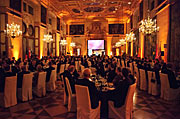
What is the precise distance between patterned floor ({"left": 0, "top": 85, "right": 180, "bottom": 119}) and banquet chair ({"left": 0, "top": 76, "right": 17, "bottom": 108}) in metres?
0.20

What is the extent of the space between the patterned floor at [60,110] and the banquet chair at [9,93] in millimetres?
205

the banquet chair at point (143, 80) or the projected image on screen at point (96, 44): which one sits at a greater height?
the projected image on screen at point (96, 44)

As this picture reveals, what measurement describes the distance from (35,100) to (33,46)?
36.1ft

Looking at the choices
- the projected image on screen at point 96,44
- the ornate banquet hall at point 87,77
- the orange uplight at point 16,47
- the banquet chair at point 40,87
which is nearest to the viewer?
the ornate banquet hall at point 87,77

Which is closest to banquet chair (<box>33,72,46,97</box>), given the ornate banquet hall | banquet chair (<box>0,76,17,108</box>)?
the ornate banquet hall

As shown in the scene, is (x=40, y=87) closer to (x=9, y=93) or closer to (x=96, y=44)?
(x=9, y=93)

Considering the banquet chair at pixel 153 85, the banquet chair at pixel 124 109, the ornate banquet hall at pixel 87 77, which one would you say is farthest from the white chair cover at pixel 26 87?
the banquet chair at pixel 153 85

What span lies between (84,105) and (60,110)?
4.63 feet

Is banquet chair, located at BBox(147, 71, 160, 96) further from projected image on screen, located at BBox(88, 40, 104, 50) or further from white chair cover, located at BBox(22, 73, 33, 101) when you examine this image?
projected image on screen, located at BBox(88, 40, 104, 50)

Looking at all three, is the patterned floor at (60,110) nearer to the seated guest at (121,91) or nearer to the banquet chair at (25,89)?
the banquet chair at (25,89)

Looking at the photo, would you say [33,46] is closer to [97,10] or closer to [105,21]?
[97,10]

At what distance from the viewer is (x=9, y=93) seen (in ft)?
15.1

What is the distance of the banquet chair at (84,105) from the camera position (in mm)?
3221

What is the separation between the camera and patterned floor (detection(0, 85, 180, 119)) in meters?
3.95
